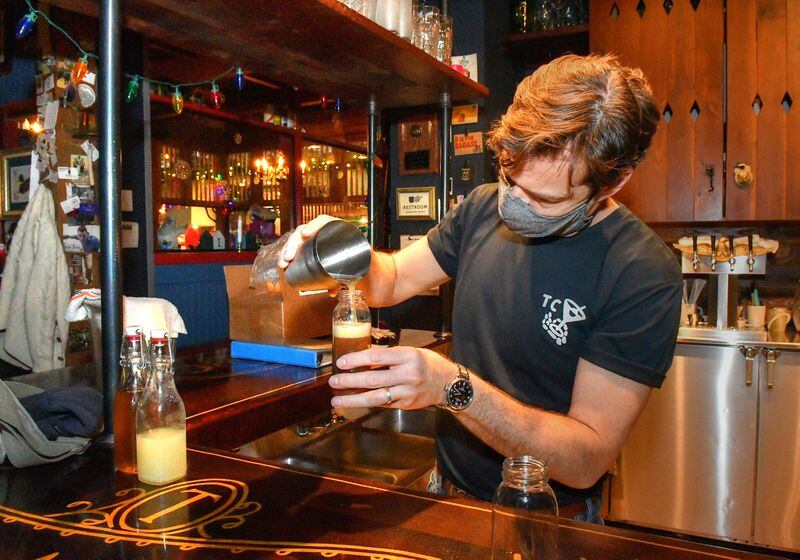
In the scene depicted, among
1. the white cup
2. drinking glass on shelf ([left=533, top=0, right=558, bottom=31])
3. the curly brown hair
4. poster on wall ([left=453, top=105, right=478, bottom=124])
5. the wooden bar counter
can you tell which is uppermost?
drinking glass on shelf ([left=533, top=0, right=558, bottom=31])

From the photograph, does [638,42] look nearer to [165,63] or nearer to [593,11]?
[593,11]

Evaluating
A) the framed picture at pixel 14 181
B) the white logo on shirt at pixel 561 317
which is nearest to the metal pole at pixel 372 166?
the white logo on shirt at pixel 561 317

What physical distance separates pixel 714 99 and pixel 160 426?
2.99 metres

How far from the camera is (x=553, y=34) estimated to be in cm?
330

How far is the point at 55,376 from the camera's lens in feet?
5.70

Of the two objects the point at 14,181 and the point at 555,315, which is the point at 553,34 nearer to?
the point at 555,315

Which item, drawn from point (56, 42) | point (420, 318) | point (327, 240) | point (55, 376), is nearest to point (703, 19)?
point (420, 318)

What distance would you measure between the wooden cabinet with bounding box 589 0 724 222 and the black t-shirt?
195 centimetres

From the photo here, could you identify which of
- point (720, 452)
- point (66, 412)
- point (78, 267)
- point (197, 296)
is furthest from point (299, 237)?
point (197, 296)

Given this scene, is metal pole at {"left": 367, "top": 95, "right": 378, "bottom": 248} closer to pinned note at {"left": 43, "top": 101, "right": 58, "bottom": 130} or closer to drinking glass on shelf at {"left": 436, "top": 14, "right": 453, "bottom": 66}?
drinking glass on shelf at {"left": 436, "top": 14, "right": 453, "bottom": 66}

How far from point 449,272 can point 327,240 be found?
0.50m

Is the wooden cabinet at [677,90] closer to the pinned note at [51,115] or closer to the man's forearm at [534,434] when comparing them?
the man's forearm at [534,434]

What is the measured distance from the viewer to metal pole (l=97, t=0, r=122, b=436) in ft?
3.76

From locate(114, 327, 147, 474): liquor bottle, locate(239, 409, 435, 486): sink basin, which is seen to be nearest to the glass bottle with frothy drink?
locate(114, 327, 147, 474): liquor bottle
